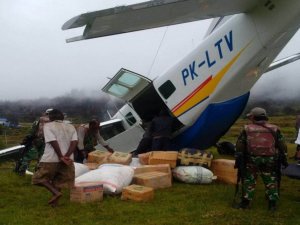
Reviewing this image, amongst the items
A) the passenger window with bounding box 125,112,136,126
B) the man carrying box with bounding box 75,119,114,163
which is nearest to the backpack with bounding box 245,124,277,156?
the man carrying box with bounding box 75,119,114,163

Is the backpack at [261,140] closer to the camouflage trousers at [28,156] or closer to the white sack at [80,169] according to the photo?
the white sack at [80,169]

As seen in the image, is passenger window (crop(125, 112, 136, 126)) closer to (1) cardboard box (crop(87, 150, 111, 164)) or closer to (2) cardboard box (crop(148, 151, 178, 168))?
(1) cardboard box (crop(87, 150, 111, 164))

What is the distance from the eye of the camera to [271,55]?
10.9 metres

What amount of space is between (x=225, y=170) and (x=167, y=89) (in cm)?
303

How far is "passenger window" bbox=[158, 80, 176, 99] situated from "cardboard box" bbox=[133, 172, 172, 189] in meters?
3.03

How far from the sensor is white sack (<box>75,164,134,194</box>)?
8258 mm

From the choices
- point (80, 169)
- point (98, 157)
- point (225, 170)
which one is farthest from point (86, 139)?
point (225, 170)

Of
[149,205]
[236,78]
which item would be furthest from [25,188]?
[236,78]

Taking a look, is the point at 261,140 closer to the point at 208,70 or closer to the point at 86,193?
the point at 86,193

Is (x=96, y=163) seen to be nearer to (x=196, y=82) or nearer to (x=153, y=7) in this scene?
(x=196, y=82)

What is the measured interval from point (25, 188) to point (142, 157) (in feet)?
9.33

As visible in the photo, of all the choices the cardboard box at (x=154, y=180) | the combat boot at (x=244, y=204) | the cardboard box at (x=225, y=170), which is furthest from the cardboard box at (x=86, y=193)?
the cardboard box at (x=225, y=170)

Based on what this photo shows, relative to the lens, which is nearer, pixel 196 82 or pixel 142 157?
pixel 142 157

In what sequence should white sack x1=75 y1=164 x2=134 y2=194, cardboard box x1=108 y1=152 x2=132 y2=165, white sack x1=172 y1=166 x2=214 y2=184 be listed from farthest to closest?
cardboard box x1=108 y1=152 x2=132 y2=165
white sack x1=172 y1=166 x2=214 y2=184
white sack x1=75 y1=164 x2=134 y2=194
